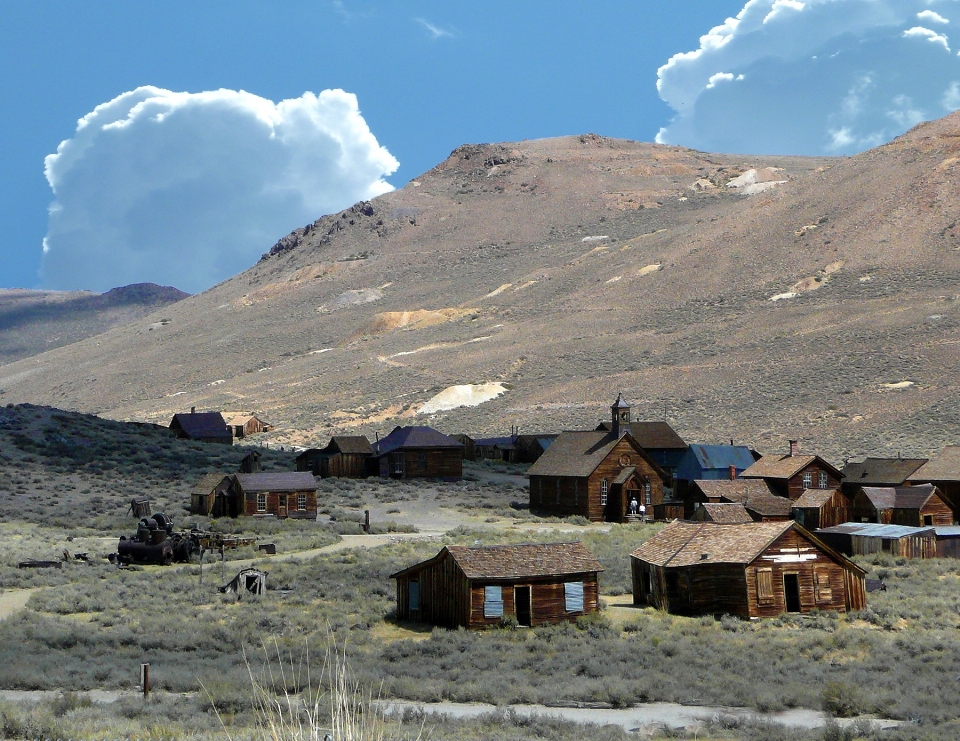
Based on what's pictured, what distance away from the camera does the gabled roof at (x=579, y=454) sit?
53594 millimetres

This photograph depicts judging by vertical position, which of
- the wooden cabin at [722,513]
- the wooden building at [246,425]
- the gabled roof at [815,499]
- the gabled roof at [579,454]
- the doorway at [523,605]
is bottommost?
the doorway at [523,605]

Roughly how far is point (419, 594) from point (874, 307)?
84799 millimetres

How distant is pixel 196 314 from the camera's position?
179m

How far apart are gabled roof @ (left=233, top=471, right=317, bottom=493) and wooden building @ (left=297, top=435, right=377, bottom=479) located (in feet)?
49.7

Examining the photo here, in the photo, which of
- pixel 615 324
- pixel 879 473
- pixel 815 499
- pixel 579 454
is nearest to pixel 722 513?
pixel 815 499

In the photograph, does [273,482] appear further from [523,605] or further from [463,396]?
[463,396]

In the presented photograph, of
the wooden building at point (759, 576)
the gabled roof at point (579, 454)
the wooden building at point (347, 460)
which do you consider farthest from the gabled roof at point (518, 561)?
the wooden building at point (347, 460)

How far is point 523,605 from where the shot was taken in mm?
27250

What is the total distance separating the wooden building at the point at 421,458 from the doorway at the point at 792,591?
38.0 metres

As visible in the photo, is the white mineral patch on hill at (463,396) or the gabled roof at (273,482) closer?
the gabled roof at (273,482)

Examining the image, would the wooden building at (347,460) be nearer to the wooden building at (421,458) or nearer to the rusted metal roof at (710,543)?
the wooden building at (421,458)

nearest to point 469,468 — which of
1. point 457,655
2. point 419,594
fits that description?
point 419,594

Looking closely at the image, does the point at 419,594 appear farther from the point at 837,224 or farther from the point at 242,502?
the point at 837,224

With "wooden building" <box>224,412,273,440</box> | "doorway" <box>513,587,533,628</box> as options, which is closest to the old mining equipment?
"doorway" <box>513,587,533,628</box>
